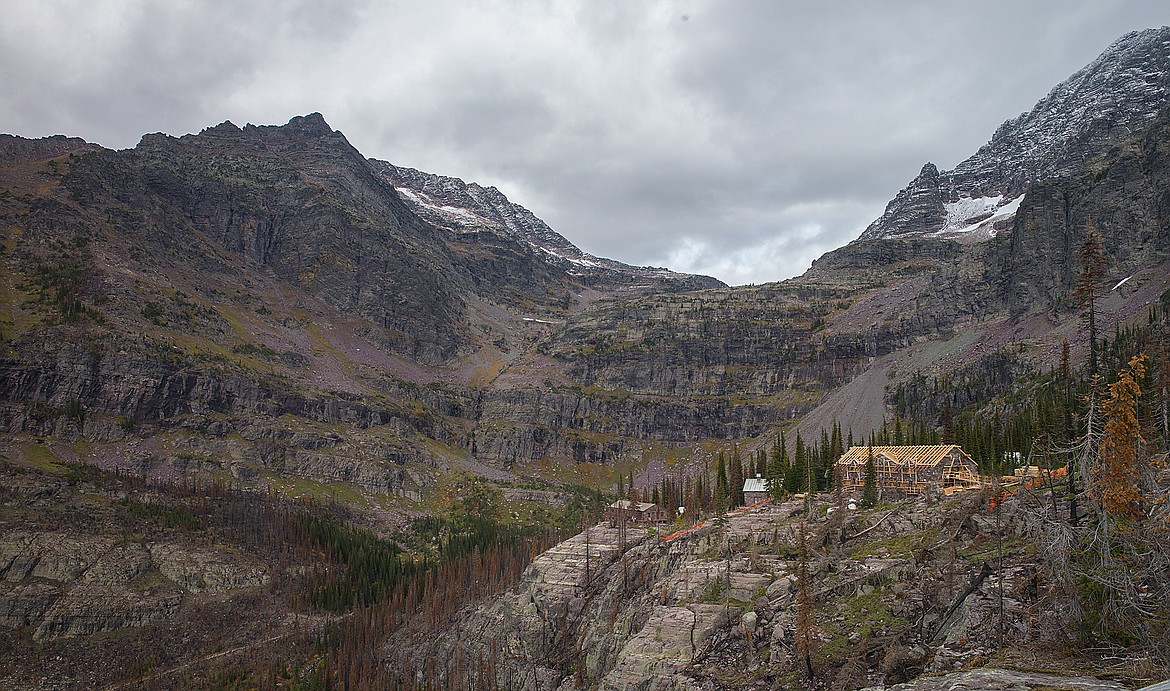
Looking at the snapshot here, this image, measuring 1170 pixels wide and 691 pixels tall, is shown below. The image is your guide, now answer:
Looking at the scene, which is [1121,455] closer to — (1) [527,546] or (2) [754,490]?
(2) [754,490]

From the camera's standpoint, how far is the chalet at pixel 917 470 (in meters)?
78.0

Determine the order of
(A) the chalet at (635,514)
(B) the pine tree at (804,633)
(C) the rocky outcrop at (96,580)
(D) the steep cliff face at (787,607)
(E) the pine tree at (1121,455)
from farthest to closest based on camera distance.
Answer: (A) the chalet at (635,514)
(C) the rocky outcrop at (96,580)
(B) the pine tree at (804,633)
(D) the steep cliff face at (787,607)
(E) the pine tree at (1121,455)

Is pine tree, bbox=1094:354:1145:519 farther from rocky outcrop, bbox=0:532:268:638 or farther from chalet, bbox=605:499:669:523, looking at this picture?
rocky outcrop, bbox=0:532:268:638

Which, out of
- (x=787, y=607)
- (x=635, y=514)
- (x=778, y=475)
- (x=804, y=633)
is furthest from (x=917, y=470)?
(x=804, y=633)

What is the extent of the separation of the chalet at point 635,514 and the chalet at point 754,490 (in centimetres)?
1475

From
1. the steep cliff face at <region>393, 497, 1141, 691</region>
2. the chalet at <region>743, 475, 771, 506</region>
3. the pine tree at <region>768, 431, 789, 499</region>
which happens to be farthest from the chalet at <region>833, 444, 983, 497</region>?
the chalet at <region>743, 475, 771, 506</region>

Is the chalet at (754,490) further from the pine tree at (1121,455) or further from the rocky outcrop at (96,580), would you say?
the rocky outcrop at (96,580)

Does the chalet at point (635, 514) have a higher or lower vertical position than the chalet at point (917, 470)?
lower

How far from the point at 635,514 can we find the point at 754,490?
72.7 feet

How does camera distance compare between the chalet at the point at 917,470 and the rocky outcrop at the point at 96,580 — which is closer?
the chalet at the point at 917,470

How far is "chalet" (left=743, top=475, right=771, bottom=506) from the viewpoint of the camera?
11412 cm

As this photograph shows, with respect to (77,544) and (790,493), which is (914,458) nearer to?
(790,493)

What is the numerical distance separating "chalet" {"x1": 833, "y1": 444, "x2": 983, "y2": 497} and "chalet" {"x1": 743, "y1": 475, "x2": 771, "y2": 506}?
1005 inches

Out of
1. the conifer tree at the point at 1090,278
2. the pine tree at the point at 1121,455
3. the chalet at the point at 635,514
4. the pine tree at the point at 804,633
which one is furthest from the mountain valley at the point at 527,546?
the chalet at the point at 635,514
